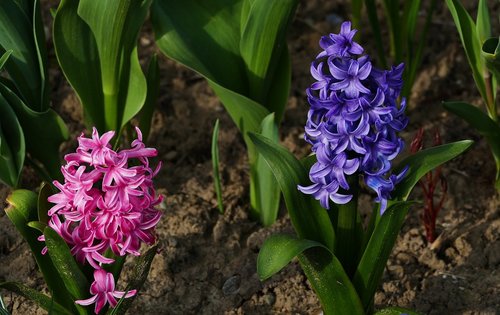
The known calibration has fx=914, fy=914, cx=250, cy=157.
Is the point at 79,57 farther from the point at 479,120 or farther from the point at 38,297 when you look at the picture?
the point at 479,120

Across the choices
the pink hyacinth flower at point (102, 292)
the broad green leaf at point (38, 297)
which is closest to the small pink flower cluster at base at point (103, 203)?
the pink hyacinth flower at point (102, 292)

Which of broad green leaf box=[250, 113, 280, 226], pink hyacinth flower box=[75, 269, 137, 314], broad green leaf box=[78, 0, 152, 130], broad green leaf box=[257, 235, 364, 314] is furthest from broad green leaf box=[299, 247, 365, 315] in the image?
broad green leaf box=[78, 0, 152, 130]

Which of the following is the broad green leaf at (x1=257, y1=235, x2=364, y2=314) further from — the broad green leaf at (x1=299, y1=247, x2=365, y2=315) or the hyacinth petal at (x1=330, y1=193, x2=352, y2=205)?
the hyacinth petal at (x1=330, y1=193, x2=352, y2=205)

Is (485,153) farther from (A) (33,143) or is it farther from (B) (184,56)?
(A) (33,143)

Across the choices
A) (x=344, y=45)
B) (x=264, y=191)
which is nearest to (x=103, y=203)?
(x=344, y=45)

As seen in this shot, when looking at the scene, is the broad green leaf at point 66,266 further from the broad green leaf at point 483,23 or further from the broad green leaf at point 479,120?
the broad green leaf at point 483,23
